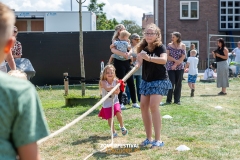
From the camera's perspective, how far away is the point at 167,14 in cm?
3800

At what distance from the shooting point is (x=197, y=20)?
37.7 meters

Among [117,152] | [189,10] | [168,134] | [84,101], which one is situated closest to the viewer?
[117,152]

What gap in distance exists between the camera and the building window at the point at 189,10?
37688 mm

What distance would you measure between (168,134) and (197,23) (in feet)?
101

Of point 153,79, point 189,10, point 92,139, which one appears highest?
point 189,10

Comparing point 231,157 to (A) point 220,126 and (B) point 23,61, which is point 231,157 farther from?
(B) point 23,61

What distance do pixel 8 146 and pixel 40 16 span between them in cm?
2451

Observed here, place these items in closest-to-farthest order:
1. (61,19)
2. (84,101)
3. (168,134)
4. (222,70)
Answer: (168,134), (84,101), (222,70), (61,19)

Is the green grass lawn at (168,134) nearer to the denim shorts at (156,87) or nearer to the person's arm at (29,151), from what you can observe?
the denim shorts at (156,87)

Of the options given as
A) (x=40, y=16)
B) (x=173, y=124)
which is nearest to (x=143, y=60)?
(x=173, y=124)

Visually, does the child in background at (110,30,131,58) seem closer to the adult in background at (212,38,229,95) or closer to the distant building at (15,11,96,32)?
the adult in background at (212,38,229,95)

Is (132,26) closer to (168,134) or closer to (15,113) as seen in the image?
(168,134)

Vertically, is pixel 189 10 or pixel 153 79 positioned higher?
pixel 189 10

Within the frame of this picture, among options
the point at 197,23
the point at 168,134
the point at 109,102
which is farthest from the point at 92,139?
the point at 197,23
